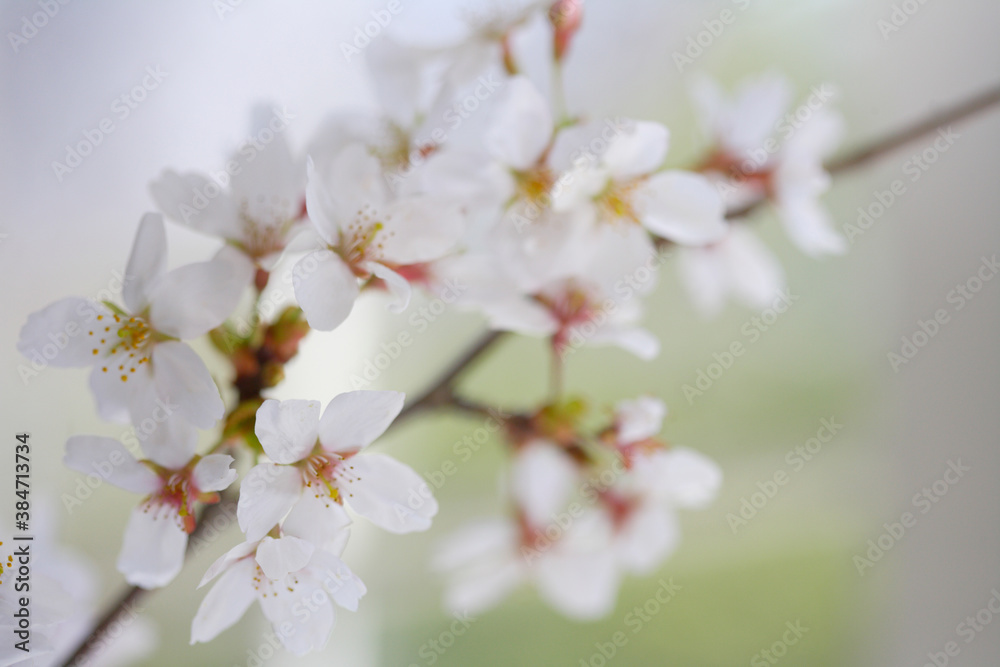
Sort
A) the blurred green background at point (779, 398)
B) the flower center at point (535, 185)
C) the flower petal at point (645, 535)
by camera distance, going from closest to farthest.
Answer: the flower center at point (535, 185)
the flower petal at point (645, 535)
the blurred green background at point (779, 398)

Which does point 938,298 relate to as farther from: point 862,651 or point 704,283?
point 704,283

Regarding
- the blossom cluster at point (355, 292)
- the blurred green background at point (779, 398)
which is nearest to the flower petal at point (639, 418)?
the blossom cluster at point (355, 292)

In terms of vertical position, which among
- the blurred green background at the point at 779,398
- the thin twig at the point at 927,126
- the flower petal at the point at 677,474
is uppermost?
the thin twig at the point at 927,126

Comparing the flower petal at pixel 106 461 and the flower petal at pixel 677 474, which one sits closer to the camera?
the flower petal at pixel 106 461

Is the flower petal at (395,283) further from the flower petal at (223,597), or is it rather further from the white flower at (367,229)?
the flower petal at (223,597)

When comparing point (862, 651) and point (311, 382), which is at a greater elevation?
point (311, 382)

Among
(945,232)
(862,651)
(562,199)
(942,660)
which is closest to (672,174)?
(562,199)

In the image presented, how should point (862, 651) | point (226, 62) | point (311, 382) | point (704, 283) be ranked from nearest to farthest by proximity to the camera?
point (704, 283) → point (226, 62) → point (311, 382) → point (862, 651)
